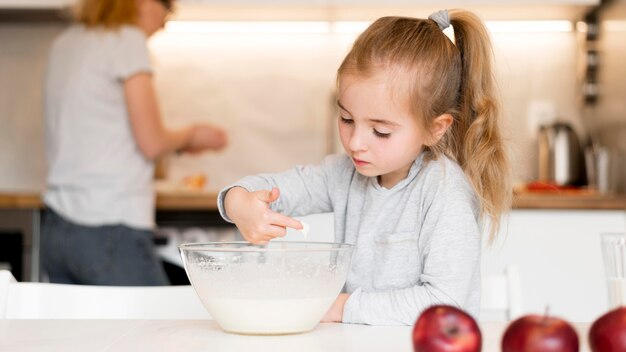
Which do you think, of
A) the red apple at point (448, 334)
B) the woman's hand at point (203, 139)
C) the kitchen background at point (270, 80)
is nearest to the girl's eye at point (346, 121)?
the red apple at point (448, 334)

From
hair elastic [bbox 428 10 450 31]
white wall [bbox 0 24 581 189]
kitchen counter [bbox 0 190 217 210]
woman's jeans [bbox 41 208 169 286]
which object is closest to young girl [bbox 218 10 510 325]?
hair elastic [bbox 428 10 450 31]

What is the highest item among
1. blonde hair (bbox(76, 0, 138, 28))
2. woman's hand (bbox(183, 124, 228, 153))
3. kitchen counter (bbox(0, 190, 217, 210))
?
blonde hair (bbox(76, 0, 138, 28))

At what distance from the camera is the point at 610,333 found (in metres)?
0.68

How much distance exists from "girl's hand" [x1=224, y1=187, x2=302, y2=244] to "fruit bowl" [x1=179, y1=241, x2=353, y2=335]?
14 cm

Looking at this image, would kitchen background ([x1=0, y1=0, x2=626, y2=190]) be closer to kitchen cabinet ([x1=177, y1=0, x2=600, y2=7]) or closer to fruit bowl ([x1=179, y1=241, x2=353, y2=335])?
kitchen cabinet ([x1=177, y1=0, x2=600, y2=7])

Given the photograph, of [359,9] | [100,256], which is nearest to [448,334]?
[100,256]

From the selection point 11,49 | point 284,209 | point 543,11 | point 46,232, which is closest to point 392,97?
point 284,209

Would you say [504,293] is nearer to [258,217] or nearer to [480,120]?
[480,120]

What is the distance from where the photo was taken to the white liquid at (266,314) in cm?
95

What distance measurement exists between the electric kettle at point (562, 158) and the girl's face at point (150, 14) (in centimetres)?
145

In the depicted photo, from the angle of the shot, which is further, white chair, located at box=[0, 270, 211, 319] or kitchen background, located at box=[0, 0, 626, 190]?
kitchen background, located at box=[0, 0, 626, 190]

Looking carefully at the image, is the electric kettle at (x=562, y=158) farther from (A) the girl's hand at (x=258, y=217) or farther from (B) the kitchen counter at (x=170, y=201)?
(A) the girl's hand at (x=258, y=217)

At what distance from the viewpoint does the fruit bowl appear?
0.95 metres

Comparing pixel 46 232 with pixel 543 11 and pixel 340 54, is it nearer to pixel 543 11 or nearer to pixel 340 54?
pixel 340 54
